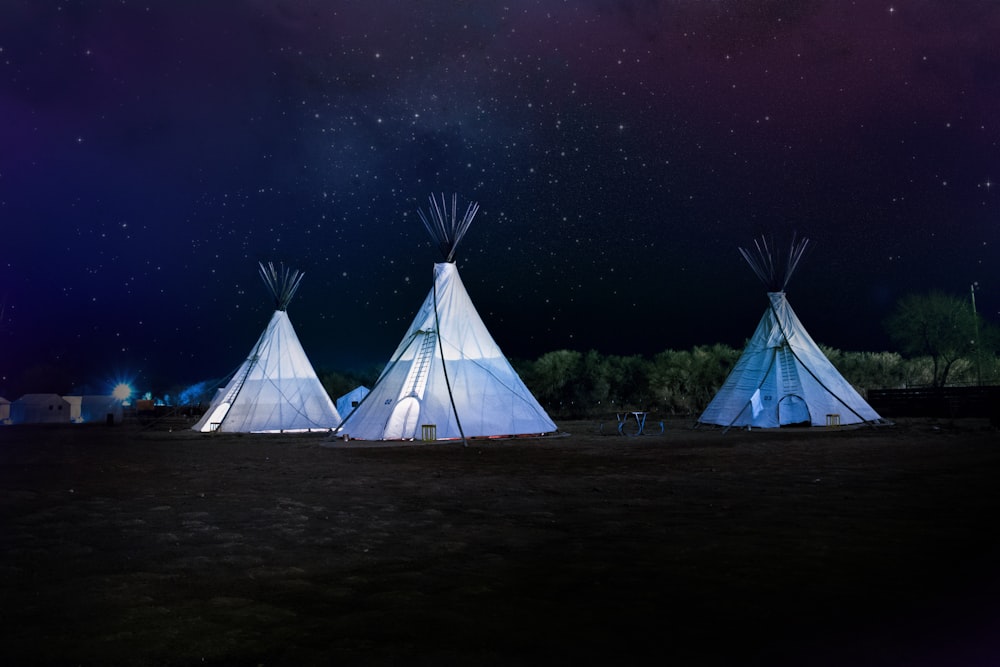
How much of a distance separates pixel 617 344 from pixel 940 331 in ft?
155

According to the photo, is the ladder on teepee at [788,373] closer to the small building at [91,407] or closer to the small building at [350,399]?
the small building at [350,399]

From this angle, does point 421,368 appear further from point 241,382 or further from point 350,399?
point 350,399

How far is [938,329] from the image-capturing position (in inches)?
1473

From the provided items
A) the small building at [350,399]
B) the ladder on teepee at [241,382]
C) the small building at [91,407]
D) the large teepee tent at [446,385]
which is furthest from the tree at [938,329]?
the small building at [91,407]

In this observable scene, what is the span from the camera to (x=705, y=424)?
2508 centimetres

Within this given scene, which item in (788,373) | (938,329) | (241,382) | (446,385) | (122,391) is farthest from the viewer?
(122,391)

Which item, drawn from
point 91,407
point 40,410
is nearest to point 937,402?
point 40,410

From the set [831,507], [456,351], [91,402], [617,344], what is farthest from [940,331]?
[91,402]

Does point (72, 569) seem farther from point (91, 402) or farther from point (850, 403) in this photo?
point (91, 402)

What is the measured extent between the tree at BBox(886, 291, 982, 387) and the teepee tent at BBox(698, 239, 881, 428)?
17581 mm

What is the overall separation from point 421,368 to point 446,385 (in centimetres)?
91

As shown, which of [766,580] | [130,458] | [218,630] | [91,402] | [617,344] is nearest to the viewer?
[218,630]

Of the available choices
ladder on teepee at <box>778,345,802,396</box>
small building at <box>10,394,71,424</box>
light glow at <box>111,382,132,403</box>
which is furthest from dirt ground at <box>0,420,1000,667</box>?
light glow at <box>111,382,132,403</box>

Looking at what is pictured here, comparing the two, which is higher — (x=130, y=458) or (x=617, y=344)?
(x=617, y=344)
